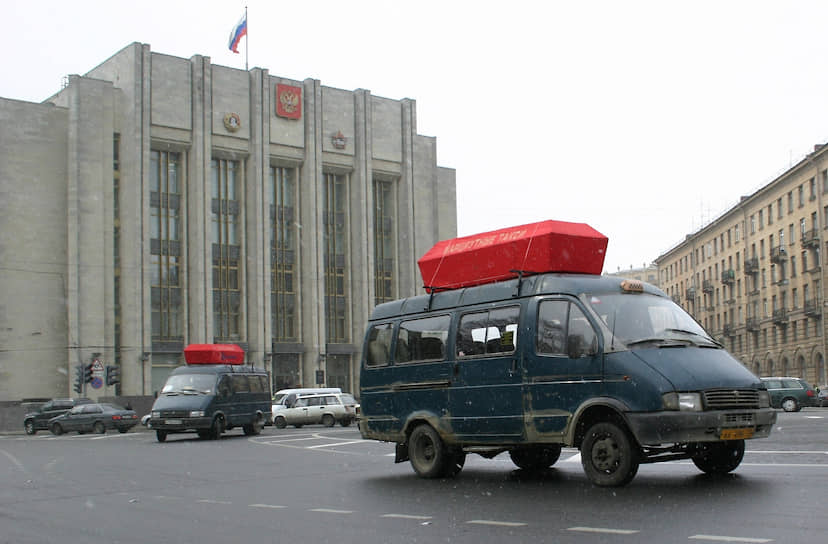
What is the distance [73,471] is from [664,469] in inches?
381

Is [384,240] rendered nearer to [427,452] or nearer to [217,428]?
[217,428]

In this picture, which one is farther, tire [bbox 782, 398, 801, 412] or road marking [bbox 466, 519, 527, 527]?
tire [bbox 782, 398, 801, 412]

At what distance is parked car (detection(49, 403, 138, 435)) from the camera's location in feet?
134

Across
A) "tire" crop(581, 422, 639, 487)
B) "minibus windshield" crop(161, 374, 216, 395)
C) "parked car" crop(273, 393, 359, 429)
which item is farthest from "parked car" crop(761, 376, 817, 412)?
"tire" crop(581, 422, 639, 487)

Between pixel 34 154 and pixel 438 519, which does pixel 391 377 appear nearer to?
pixel 438 519

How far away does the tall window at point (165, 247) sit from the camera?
61.6 m

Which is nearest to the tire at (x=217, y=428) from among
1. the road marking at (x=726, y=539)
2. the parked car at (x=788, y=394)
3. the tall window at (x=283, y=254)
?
the road marking at (x=726, y=539)

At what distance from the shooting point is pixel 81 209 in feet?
193

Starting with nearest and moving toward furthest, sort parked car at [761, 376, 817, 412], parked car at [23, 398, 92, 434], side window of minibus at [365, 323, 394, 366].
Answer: side window of minibus at [365, 323, 394, 366], parked car at [761, 376, 817, 412], parked car at [23, 398, 92, 434]

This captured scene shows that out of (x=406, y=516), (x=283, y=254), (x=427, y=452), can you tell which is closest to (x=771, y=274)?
(x=283, y=254)

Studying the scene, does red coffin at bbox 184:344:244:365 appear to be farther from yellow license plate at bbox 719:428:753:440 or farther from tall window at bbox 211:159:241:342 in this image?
tall window at bbox 211:159:241:342

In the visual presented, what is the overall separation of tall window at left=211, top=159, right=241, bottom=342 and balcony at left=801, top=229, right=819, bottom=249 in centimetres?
3936

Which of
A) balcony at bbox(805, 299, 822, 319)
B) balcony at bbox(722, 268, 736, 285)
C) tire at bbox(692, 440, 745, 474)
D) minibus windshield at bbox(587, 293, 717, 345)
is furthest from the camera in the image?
balcony at bbox(722, 268, 736, 285)

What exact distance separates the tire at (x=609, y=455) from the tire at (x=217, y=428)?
18.5m
